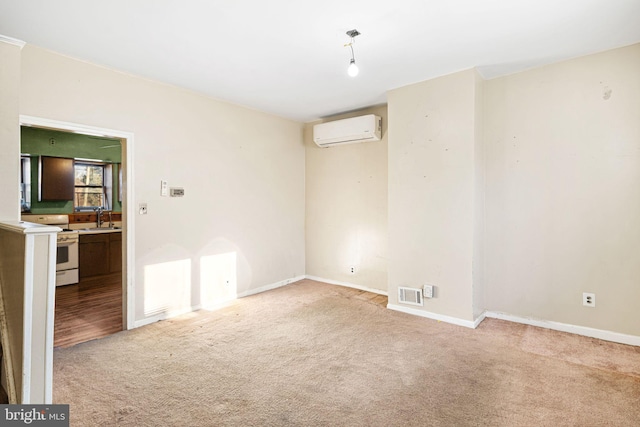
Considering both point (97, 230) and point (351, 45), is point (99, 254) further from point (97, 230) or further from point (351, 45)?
point (351, 45)

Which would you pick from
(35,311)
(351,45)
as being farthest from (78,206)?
(351,45)

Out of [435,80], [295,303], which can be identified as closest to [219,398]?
[295,303]

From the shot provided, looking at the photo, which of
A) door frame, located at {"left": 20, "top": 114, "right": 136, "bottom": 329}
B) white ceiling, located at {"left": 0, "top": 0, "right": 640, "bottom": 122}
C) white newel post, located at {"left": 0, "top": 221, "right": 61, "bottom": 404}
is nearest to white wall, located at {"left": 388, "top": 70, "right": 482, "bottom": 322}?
white ceiling, located at {"left": 0, "top": 0, "right": 640, "bottom": 122}

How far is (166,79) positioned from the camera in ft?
11.5

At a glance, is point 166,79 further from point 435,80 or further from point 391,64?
point 435,80

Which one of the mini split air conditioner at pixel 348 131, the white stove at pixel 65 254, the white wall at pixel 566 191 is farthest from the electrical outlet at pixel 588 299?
the white stove at pixel 65 254

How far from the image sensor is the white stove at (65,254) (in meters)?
4.91

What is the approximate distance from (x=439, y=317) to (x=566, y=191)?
1.79 m

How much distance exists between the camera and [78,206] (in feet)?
19.2

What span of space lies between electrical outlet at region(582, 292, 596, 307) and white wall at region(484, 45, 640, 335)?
3 centimetres

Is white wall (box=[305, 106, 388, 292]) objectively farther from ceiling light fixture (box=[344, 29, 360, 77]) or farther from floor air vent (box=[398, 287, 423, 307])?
ceiling light fixture (box=[344, 29, 360, 77])

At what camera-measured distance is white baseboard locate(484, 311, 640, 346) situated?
114 inches

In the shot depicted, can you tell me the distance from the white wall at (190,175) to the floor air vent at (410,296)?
6.59 feet

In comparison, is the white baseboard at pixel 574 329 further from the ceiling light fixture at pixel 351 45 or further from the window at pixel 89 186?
the window at pixel 89 186
